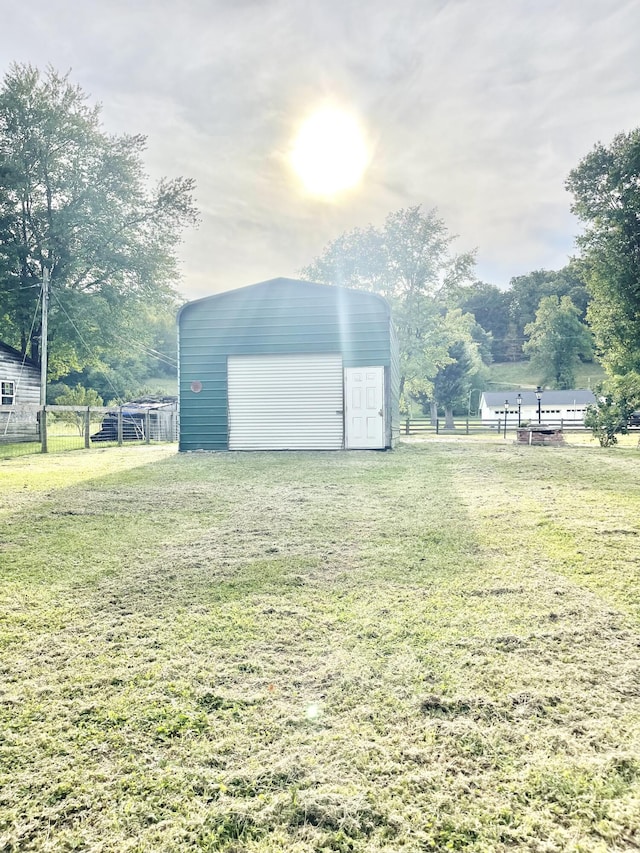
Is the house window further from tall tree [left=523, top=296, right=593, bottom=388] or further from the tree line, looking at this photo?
tall tree [left=523, top=296, right=593, bottom=388]

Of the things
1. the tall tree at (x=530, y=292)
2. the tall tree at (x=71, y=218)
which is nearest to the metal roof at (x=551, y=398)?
the tall tree at (x=530, y=292)

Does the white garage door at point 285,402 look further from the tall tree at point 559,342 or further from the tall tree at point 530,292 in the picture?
the tall tree at point 530,292

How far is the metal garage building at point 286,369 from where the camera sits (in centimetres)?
1100

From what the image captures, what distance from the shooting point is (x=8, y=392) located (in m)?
16.9

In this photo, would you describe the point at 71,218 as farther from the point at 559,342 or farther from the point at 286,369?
the point at 559,342

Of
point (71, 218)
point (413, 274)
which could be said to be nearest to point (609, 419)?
point (413, 274)

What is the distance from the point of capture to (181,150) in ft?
44.9

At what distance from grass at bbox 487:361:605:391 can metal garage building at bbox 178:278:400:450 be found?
149ft

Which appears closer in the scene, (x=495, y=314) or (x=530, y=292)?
(x=530, y=292)

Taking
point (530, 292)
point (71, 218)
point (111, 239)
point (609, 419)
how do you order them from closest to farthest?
point (609, 419) → point (71, 218) → point (111, 239) → point (530, 292)

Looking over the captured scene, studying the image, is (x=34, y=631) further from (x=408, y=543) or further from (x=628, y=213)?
(x=628, y=213)

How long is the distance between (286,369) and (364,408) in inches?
82.6

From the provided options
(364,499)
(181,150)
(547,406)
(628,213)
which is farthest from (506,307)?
(364,499)

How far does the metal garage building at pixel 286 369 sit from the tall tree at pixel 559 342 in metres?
42.0
